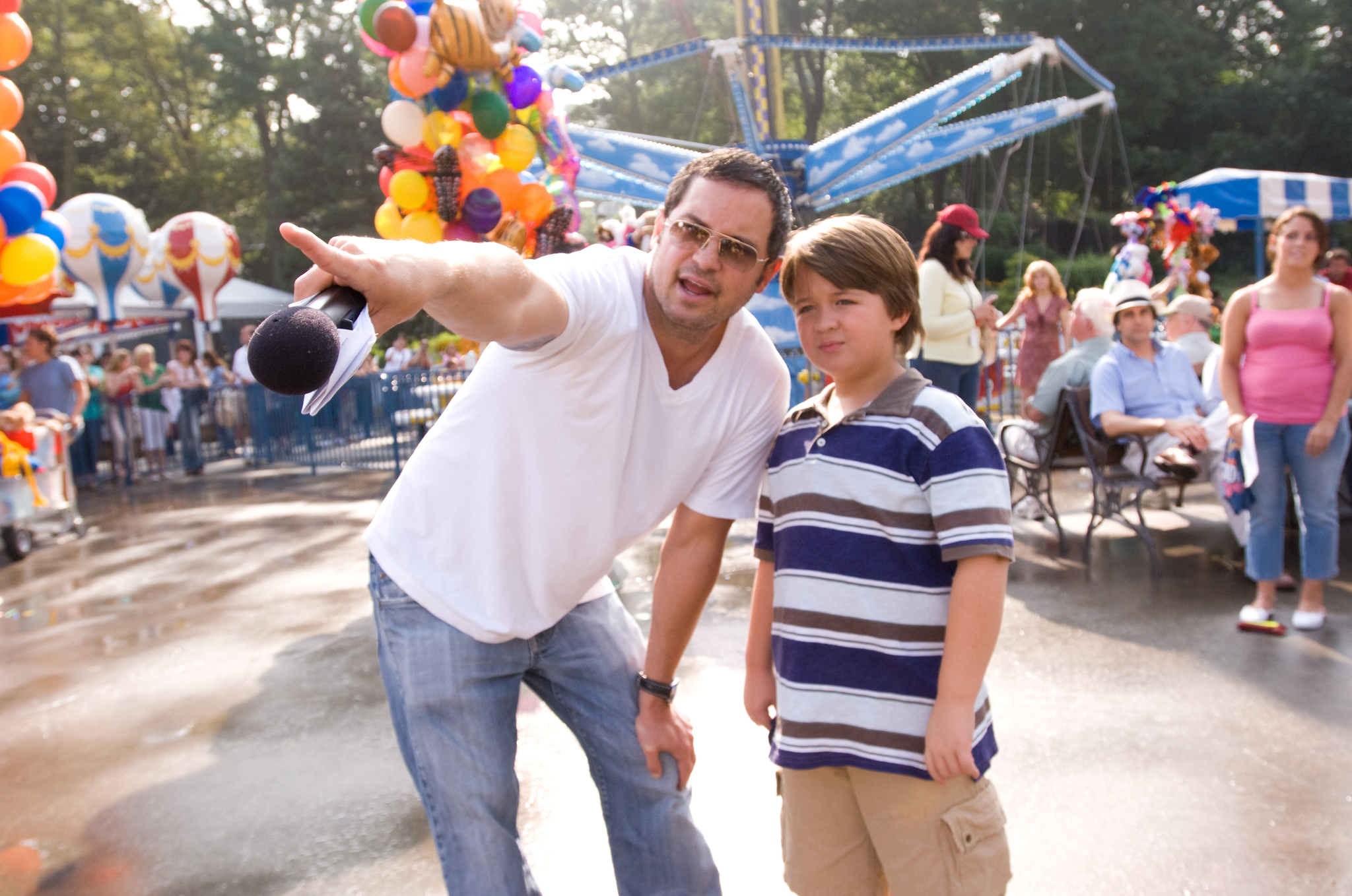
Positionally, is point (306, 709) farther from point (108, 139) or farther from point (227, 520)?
point (108, 139)

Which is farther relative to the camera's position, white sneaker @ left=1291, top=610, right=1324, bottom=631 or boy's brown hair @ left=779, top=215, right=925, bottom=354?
white sneaker @ left=1291, top=610, right=1324, bottom=631

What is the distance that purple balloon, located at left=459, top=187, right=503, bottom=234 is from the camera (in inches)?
219

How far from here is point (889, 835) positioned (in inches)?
73.1

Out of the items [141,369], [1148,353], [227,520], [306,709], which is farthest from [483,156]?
[141,369]

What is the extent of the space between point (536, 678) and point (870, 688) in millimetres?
790

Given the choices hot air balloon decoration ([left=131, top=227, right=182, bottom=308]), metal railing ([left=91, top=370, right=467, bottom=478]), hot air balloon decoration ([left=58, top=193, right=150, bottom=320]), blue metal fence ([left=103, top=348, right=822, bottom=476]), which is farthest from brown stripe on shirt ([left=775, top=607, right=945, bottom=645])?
hot air balloon decoration ([left=131, top=227, right=182, bottom=308])

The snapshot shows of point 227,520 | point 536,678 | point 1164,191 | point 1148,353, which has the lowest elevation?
point 227,520

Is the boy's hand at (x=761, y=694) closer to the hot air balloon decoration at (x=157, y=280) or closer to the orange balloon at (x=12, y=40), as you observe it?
the orange balloon at (x=12, y=40)

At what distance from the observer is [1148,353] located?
5891mm

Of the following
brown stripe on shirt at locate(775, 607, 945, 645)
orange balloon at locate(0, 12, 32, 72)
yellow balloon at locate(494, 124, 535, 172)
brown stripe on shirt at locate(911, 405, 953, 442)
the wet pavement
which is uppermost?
orange balloon at locate(0, 12, 32, 72)

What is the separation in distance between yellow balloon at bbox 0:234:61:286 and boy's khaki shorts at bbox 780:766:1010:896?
7.01 m

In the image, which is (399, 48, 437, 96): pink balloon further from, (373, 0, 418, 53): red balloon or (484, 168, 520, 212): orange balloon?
(484, 168, 520, 212): orange balloon

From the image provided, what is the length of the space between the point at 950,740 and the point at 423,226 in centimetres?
466

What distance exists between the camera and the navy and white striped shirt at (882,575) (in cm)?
181
